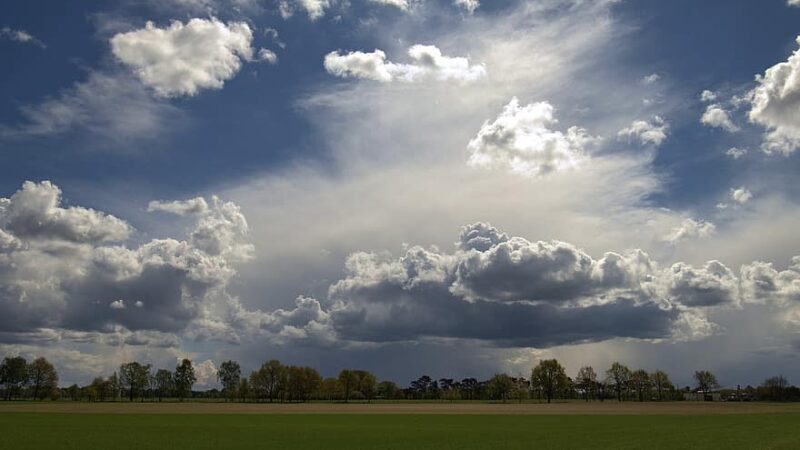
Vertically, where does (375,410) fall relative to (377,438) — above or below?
below

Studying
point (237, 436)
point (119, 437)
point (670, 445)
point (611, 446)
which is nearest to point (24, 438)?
point (119, 437)

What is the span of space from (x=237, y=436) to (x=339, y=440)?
10.0 m

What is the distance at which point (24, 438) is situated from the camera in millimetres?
51844

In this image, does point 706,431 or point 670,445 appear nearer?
point 670,445

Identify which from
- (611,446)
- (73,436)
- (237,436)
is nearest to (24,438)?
(73,436)

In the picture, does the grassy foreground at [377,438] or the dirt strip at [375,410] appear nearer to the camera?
the grassy foreground at [377,438]

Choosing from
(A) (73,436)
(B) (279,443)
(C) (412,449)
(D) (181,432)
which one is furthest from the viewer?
(D) (181,432)

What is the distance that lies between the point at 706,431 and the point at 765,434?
5942 millimetres

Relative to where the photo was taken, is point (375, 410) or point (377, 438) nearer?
point (377, 438)

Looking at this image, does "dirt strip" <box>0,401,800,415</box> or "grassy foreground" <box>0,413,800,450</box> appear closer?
"grassy foreground" <box>0,413,800,450</box>

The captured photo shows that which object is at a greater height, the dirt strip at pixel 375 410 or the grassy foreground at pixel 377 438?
the grassy foreground at pixel 377 438

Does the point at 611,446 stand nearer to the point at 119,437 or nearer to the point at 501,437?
the point at 501,437

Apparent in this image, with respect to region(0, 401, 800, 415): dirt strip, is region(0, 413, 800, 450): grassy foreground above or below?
above

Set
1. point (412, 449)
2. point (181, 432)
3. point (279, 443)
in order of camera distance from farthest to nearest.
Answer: point (181, 432) < point (279, 443) < point (412, 449)
